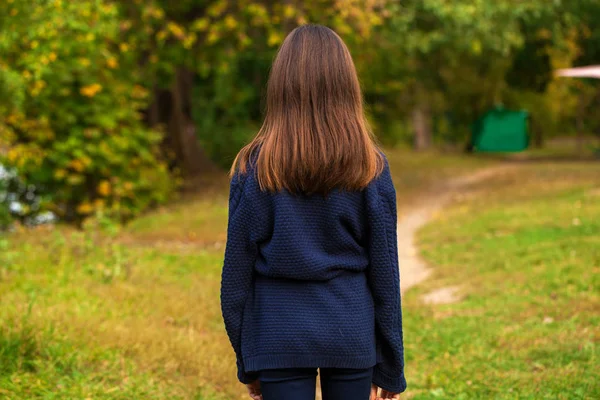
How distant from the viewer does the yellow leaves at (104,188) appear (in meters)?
15.8

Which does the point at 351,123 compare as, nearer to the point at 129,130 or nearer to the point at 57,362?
the point at 57,362

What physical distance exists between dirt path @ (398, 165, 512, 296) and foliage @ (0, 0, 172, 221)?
15.2 ft

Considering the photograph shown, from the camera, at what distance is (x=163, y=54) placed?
58.8ft

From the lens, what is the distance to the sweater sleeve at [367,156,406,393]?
2893mm

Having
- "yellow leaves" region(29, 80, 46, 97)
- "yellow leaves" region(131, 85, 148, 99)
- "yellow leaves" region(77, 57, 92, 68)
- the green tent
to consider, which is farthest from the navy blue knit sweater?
the green tent

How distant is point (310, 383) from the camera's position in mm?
2867

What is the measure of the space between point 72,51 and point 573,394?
1126 centimetres

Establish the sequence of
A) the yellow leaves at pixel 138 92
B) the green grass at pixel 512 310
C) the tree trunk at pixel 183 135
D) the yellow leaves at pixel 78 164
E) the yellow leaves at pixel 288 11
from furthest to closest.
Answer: the tree trunk at pixel 183 135
the yellow leaves at pixel 138 92
the yellow leaves at pixel 78 164
the yellow leaves at pixel 288 11
the green grass at pixel 512 310

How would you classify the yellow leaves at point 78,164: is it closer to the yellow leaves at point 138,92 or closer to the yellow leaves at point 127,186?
the yellow leaves at point 127,186

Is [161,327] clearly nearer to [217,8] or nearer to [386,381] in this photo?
[386,381]

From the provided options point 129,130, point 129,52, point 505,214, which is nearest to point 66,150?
point 129,130

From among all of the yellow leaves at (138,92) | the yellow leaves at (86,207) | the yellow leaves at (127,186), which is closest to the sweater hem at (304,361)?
the yellow leaves at (86,207)

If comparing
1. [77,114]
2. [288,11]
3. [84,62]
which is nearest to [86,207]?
[77,114]

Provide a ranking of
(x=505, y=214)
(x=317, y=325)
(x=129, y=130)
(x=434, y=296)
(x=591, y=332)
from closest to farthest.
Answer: (x=317, y=325) → (x=591, y=332) → (x=434, y=296) → (x=505, y=214) → (x=129, y=130)
